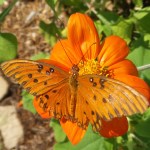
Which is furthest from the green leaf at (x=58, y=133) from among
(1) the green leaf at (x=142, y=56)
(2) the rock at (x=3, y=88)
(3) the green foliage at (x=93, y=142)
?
(2) the rock at (x=3, y=88)

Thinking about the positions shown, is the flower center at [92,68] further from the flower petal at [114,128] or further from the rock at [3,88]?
the rock at [3,88]

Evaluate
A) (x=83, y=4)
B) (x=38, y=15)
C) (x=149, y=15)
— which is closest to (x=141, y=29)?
(x=149, y=15)

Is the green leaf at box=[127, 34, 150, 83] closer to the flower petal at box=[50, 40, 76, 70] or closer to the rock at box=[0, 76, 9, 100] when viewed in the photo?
the flower petal at box=[50, 40, 76, 70]

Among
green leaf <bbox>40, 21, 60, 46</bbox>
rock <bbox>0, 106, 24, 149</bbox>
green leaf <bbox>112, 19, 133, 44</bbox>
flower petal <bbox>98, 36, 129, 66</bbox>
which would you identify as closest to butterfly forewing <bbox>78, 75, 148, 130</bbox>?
flower petal <bbox>98, 36, 129, 66</bbox>

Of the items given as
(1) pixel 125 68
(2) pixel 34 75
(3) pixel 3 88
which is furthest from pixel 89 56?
(3) pixel 3 88

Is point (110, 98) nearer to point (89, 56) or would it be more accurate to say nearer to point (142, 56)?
point (89, 56)

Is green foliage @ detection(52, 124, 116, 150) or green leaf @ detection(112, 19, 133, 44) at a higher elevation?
green leaf @ detection(112, 19, 133, 44)
